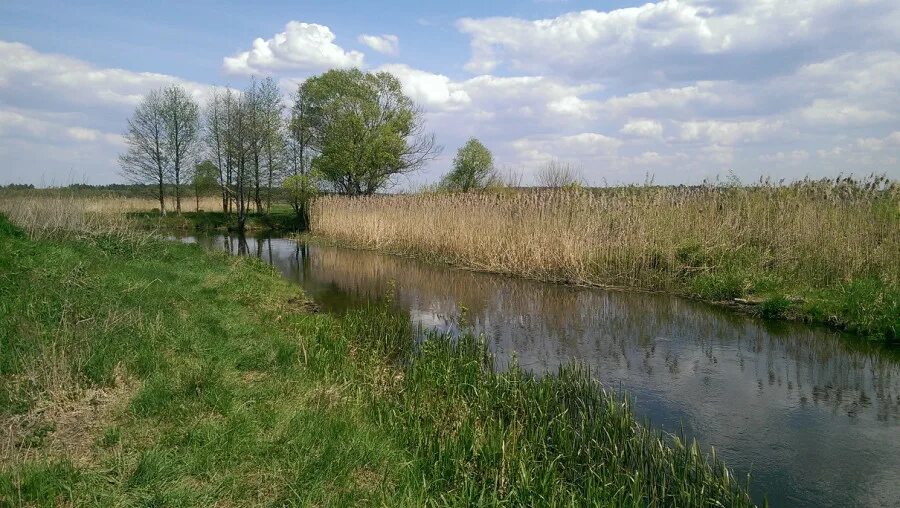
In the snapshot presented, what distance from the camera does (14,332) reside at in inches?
226

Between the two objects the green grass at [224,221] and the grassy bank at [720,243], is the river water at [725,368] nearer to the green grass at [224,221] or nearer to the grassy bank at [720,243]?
the grassy bank at [720,243]

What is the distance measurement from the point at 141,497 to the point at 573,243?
12119 mm

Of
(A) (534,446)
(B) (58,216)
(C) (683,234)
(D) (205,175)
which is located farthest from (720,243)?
(D) (205,175)

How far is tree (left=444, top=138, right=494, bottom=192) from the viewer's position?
37.4 m

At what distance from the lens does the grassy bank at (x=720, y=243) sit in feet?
34.8

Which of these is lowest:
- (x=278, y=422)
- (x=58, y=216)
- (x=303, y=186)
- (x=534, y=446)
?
(x=534, y=446)

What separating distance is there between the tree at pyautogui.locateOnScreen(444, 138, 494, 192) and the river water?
23.4 m

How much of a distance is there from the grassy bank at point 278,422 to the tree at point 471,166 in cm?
3026

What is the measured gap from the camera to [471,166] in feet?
125

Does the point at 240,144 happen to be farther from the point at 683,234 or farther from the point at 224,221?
the point at 683,234

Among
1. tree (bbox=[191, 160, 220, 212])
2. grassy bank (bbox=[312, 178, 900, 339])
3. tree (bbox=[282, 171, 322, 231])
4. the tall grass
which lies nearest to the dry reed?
grassy bank (bbox=[312, 178, 900, 339])

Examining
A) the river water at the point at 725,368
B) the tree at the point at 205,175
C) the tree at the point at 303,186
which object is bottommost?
the river water at the point at 725,368

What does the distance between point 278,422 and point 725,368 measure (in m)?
6.11

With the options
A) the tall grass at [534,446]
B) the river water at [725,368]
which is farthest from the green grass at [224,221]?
the tall grass at [534,446]
